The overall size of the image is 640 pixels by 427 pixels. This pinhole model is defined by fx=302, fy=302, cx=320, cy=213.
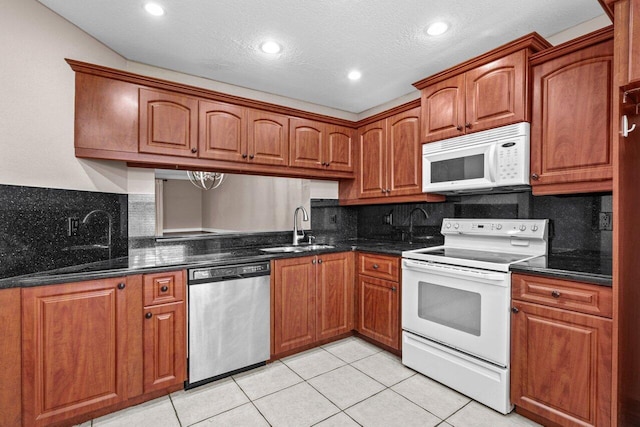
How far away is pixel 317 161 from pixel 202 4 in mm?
1621

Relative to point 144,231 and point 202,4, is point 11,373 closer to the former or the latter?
point 144,231

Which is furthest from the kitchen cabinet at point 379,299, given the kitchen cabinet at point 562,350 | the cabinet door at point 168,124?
the cabinet door at point 168,124

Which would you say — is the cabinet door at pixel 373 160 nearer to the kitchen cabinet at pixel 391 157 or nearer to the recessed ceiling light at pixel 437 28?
the kitchen cabinet at pixel 391 157

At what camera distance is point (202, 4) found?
1.78 metres

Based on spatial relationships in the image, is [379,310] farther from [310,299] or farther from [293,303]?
[293,303]

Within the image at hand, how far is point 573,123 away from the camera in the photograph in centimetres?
181

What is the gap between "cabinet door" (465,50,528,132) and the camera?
6.47 feet

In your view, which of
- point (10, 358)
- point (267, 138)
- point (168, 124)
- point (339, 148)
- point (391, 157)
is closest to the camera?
point (10, 358)

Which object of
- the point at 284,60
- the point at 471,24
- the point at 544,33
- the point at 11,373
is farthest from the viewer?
the point at 284,60

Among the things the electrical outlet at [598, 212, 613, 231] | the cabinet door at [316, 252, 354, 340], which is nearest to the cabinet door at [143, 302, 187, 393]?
the cabinet door at [316, 252, 354, 340]

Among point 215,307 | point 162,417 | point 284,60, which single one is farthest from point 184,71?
point 162,417

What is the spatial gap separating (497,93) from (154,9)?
227cm

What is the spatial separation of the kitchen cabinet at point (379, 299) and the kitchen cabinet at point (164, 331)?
1.54 m

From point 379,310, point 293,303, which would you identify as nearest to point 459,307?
point 379,310
